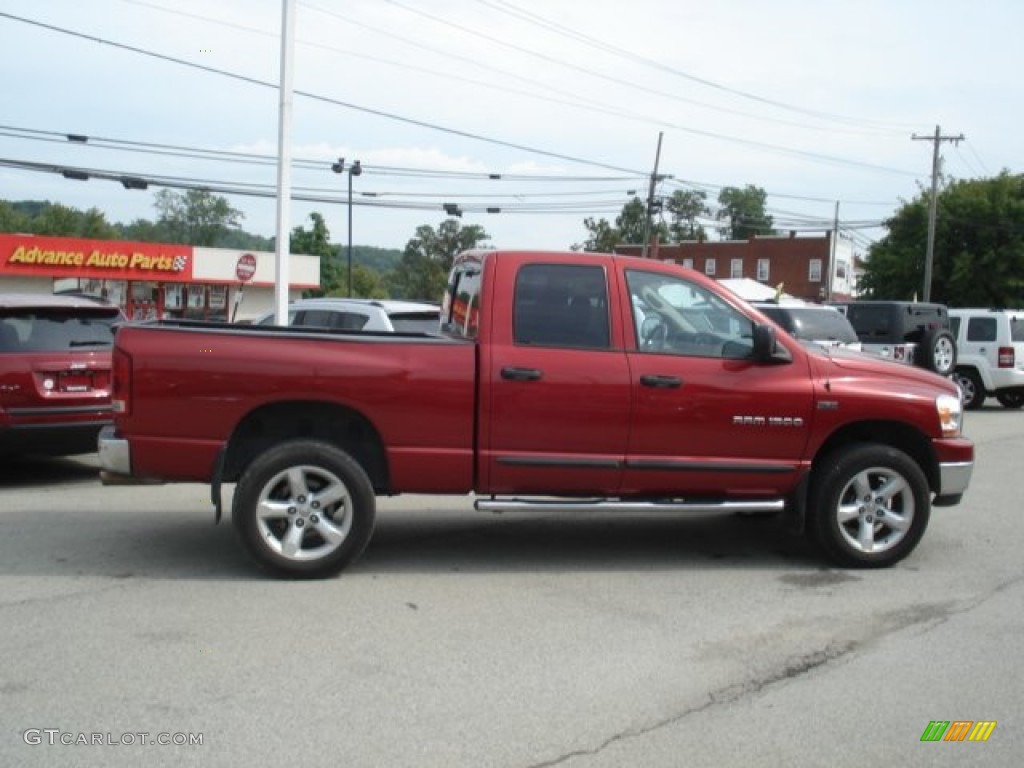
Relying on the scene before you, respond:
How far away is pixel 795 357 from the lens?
6645 mm

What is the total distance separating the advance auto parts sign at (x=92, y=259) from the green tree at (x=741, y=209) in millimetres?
72619

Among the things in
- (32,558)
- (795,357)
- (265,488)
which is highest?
(795,357)

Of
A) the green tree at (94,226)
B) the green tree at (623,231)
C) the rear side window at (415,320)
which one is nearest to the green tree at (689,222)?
the green tree at (623,231)

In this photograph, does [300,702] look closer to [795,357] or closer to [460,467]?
[460,467]

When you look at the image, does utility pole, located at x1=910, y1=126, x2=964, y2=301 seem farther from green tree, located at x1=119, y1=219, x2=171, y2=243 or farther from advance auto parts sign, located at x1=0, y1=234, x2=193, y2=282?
green tree, located at x1=119, y1=219, x2=171, y2=243

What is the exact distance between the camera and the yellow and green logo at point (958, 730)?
425cm

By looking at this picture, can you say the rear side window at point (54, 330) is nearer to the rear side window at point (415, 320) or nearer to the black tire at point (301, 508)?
the rear side window at point (415, 320)

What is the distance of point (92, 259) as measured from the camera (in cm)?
3881

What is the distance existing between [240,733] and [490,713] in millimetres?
1011

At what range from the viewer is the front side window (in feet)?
21.5

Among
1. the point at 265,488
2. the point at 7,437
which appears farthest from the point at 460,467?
the point at 7,437

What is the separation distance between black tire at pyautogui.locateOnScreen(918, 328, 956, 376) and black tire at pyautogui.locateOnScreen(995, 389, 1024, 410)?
2640 mm

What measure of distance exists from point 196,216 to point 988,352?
11046cm

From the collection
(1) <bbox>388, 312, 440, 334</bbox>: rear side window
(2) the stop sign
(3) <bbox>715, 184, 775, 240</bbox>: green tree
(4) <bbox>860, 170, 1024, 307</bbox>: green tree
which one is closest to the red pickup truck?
(1) <bbox>388, 312, 440, 334</bbox>: rear side window
